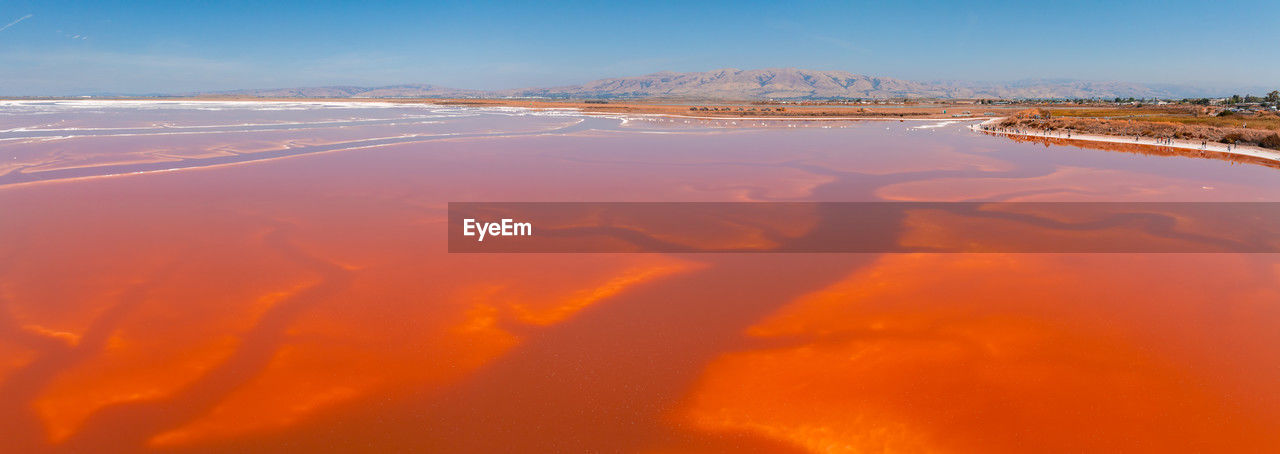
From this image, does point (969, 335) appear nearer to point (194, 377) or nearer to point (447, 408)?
point (447, 408)

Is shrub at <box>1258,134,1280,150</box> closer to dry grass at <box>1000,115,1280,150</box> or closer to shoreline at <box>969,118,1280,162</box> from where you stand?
dry grass at <box>1000,115,1280,150</box>

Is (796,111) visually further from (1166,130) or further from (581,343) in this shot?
(581,343)

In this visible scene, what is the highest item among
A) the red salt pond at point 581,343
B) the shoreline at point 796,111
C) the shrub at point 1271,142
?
the shoreline at point 796,111

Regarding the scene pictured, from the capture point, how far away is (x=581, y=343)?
6590 mm

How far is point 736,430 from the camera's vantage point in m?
5.09

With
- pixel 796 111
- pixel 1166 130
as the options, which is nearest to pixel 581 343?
pixel 1166 130

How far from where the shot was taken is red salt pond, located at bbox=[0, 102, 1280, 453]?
5.05 metres

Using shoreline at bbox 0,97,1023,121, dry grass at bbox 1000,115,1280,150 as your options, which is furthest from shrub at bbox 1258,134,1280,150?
shoreline at bbox 0,97,1023,121

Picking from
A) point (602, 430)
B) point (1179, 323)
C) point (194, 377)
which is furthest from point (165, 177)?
point (1179, 323)

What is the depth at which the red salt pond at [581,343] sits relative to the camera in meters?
5.05

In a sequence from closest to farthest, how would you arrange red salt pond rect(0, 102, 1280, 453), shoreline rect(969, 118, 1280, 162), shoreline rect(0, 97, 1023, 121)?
red salt pond rect(0, 102, 1280, 453)
shoreline rect(969, 118, 1280, 162)
shoreline rect(0, 97, 1023, 121)

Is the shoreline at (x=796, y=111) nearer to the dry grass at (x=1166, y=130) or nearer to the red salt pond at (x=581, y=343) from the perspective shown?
the dry grass at (x=1166, y=130)

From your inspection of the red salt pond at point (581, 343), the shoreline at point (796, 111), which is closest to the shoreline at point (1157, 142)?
the red salt pond at point (581, 343)

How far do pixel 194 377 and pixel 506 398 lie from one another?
313cm
